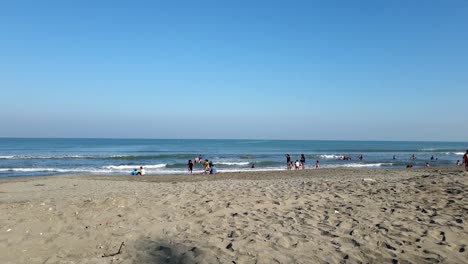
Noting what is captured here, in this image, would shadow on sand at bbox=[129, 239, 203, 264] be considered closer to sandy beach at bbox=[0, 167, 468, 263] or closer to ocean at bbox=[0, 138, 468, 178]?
sandy beach at bbox=[0, 167, 468, 263]

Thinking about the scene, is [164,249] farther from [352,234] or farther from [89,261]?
[352,234]

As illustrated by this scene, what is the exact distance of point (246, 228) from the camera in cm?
639

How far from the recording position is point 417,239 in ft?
18.4

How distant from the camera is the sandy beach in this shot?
Result: 5168 millimetres

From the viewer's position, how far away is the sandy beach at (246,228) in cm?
517

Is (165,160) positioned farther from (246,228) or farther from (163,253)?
(163,253)

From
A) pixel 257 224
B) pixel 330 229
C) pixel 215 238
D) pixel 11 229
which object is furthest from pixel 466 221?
pixel 11 229

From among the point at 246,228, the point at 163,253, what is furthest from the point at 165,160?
the point at 163,253

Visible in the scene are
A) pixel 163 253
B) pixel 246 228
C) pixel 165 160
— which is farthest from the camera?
pixel 165 160

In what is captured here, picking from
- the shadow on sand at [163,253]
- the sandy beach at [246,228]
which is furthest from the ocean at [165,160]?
the shadow on sand at [163,253]

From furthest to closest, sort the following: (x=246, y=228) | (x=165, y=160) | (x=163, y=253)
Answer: (x=165, y=160)
(x=246, y=228)
(x=163, y=253)

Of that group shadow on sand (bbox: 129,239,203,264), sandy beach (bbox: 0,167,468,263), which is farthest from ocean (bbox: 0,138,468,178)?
shadow on sand (bbox: 129,239,203,264)

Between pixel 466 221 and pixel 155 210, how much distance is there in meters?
6.18

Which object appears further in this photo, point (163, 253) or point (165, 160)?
point (165, 160)
